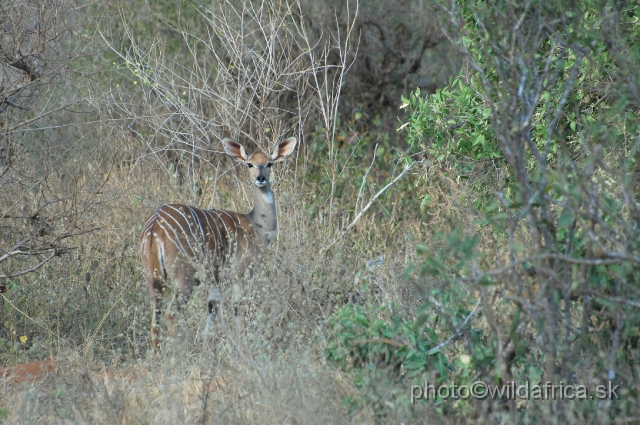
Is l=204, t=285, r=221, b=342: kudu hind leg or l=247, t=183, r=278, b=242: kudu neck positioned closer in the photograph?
l=204, t=285, r=221, b=342: kudu hind leg

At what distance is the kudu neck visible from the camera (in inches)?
263

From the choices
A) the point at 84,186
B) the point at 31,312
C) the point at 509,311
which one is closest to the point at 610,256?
the point at 509,311

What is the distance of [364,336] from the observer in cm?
359

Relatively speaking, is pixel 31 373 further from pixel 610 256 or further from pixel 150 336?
pixel 610 256

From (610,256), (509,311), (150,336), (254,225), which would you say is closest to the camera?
(610,256)

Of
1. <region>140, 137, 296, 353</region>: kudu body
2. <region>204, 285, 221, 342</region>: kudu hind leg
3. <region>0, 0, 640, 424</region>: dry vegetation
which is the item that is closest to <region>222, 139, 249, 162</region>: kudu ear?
<region>140, 137, 296, 353</region>: kudu body

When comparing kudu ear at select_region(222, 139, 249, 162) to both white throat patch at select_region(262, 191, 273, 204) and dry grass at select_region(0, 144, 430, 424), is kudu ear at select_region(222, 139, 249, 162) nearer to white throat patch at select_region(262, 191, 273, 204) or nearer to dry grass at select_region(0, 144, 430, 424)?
white throat patch at select_region(262, 191, 273, 204)

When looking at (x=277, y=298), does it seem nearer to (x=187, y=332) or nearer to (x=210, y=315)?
(x=187, y=332)

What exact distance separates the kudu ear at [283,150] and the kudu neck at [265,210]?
0.76 feet

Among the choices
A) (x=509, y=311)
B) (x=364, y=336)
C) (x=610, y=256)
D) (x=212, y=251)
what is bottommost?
(x=212, y=251)

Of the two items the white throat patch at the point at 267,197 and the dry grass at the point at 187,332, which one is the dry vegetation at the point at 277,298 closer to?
the dry grass at the point at 187,332

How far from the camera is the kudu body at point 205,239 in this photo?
564cm

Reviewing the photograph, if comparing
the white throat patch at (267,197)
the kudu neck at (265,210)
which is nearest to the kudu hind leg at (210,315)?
the kudu neck at (265,210)

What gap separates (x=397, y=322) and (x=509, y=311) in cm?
46
